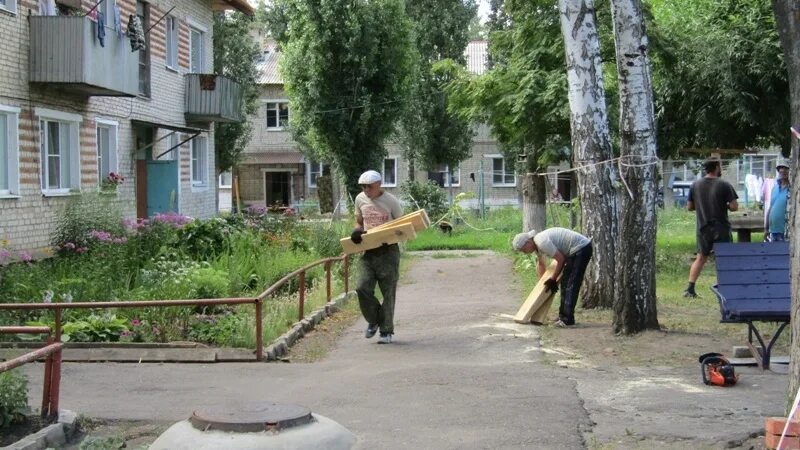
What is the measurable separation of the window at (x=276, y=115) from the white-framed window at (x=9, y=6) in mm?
42877

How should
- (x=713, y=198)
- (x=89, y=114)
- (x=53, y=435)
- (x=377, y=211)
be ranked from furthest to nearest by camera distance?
(x=89, y=114)
(x=713, y=198)
(x=377, y=211)
(x=53, y=435)

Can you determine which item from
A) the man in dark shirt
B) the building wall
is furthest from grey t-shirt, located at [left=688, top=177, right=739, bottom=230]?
the building wall

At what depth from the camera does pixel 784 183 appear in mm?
16250

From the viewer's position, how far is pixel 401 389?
8.43 meters

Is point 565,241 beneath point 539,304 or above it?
above

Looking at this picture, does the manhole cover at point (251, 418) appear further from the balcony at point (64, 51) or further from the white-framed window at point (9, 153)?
the balcony at point (64, 51)

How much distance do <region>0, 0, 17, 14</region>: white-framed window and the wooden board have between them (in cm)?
1069

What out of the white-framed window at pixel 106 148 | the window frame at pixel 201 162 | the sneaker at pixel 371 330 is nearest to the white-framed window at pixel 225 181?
the window frame at pixel 201 162

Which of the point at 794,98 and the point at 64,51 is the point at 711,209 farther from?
the point at 64,51

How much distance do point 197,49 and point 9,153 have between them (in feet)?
42.7

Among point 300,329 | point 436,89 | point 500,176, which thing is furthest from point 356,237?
point 500,176

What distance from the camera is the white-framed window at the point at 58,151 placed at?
1952 cm

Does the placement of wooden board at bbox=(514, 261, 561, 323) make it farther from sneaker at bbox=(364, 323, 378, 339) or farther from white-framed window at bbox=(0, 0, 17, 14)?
white-framed window at bbox=(0, 0, 17, 14)

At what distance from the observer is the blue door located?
86.2 ft
